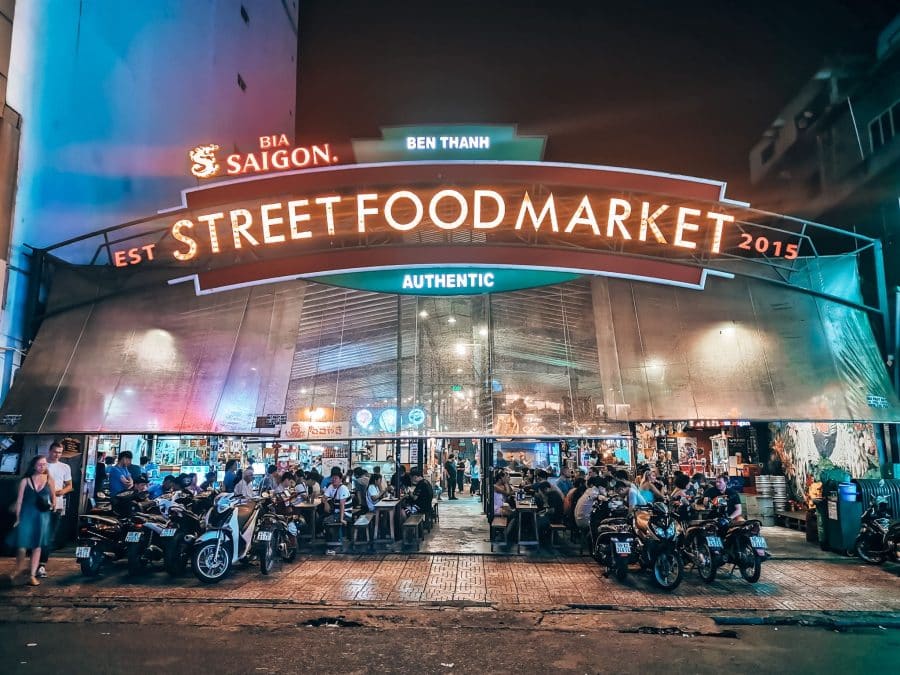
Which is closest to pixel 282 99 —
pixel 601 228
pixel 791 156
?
pixel 601 228

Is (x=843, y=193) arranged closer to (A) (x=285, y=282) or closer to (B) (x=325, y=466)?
(A) (x=285, y=282)

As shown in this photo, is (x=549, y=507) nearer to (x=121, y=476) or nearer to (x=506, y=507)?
(x=506, y=507)

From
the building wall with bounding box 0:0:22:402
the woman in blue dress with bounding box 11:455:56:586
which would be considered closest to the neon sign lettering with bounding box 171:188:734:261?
the building wall with bounding box 0:0:22:402

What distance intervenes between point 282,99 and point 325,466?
2339cm

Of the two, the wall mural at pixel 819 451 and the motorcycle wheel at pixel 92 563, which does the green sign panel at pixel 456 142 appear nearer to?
the motorcycle wheel at pixel 92 563

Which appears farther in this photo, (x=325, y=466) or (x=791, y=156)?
(x=791, y=156)

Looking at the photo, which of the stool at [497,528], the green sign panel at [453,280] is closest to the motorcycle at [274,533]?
the stool at [497,528]

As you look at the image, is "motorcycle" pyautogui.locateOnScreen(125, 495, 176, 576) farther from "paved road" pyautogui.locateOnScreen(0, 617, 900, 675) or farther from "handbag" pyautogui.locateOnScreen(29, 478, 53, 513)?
"paved road" pyautogui.locateOnScreen(0, 617, 900, 675)

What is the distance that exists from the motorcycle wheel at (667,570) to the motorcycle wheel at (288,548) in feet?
23.3

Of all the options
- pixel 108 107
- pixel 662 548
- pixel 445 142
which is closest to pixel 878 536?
pixel 662 548

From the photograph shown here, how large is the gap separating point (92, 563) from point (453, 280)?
9562 millimetres

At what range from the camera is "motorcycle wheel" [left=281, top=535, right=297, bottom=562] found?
38.7 feet

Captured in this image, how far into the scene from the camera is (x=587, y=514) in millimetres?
12836

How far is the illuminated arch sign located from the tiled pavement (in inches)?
261
